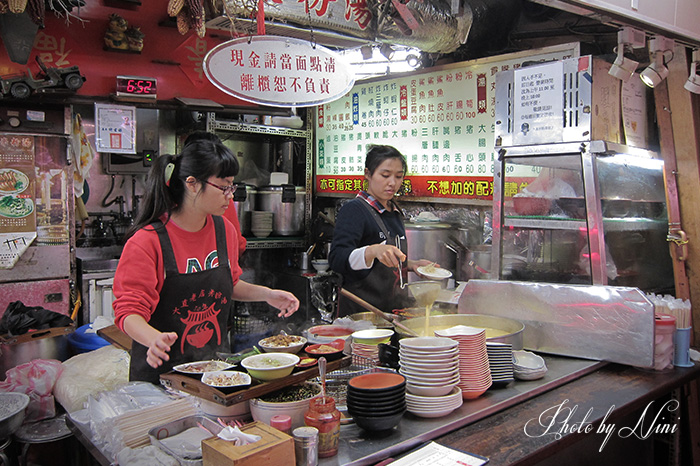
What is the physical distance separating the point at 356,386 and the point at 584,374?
1.30 meters

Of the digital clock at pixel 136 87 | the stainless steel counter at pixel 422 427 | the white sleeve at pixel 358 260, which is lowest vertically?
the stainless steel counter at pixel 422 427

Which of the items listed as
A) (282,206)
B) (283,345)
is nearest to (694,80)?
(283,345)

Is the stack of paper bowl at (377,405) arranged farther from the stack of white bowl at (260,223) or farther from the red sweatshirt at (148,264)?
the stack of white bowl at (260,223)

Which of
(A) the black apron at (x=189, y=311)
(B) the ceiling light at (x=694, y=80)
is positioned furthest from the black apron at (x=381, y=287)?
(B) the ceiling light at (x=694, y=80)

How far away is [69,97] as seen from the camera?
5023 millimetres

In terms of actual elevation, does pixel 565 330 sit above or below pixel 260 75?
below

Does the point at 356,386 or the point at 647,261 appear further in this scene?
the point at 647,261

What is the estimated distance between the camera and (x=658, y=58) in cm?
323

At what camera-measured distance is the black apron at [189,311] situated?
238 centimetres

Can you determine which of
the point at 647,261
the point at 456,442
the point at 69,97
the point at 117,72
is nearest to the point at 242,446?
the point at 456,442

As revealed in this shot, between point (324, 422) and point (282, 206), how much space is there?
5.18 meters

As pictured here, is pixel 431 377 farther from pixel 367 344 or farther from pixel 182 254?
pixel 182 254

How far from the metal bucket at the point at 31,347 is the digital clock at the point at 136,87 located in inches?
106

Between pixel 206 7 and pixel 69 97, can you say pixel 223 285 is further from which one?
pixel 69 97
